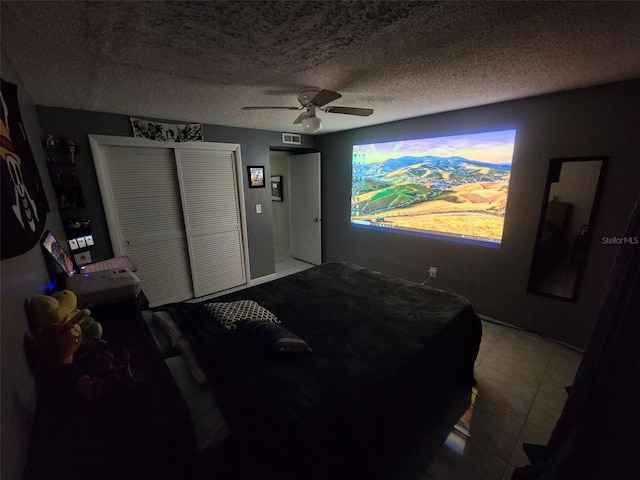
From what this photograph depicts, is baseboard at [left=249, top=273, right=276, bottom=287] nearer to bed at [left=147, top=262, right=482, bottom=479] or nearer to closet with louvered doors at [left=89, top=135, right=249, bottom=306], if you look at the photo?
closet with louvered doors at [left=89, top=135, right=249, bottom=306]

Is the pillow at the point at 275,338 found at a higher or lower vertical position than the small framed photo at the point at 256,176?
lower

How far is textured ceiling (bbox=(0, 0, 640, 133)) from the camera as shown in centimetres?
105

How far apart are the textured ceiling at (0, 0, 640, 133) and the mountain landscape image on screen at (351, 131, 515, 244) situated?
0.77 meters

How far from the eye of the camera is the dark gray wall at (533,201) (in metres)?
2.00

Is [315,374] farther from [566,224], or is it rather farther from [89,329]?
[566,224]

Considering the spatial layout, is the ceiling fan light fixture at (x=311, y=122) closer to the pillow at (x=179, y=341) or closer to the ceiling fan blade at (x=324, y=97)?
the ceiling fan blade at (x=324, y=97)

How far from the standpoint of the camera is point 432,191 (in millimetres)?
3096

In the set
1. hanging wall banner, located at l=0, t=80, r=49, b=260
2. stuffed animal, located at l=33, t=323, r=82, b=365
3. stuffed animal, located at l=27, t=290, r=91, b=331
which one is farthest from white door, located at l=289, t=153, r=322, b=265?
stuffed animal, located at l=33, t=323, r=82, b=365

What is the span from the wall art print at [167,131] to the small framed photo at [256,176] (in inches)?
29.6

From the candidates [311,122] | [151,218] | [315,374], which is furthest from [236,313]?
[151,218]

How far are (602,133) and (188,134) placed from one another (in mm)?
4004

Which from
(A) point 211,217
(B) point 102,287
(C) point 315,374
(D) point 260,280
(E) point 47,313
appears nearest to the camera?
(E) point 47,313

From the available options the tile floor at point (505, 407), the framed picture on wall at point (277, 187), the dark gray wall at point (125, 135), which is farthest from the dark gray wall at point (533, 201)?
the framed picture on wall at point (277, 187)

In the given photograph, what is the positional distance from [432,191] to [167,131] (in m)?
3.20
